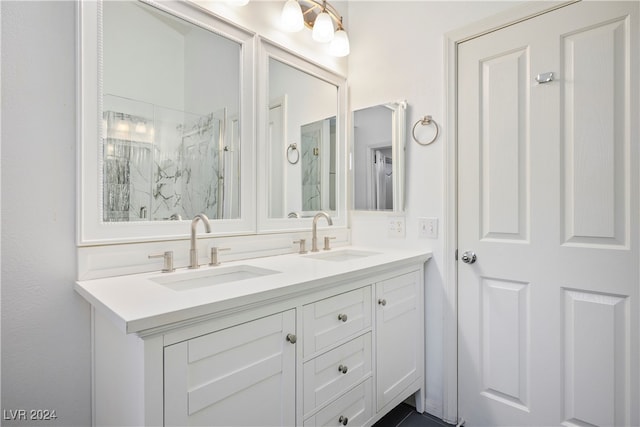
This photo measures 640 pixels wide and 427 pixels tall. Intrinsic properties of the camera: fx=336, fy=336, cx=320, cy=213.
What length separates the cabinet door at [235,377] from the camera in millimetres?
850

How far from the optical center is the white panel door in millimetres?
1301

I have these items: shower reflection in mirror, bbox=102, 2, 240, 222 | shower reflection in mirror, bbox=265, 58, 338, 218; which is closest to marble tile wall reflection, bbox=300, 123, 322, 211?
shower reflection in mirror, bbox=265, 58, 338, 218

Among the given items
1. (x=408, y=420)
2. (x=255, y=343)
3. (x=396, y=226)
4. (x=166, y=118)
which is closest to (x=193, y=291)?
(x=255, y=343)

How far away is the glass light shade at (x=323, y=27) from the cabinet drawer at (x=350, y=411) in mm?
1766

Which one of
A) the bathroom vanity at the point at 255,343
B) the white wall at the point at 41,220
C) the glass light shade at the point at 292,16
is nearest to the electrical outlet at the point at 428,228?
the bathroom vanity at the point at 255,343

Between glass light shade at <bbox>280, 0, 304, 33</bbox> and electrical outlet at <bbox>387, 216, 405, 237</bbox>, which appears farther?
Answer: electrical outlet at <bbox>387, 216, 405, 237</bbox>

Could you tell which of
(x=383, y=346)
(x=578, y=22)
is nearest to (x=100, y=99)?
(x=383, y=346)

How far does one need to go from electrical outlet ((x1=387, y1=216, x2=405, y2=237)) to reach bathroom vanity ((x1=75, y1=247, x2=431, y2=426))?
31 centimetres

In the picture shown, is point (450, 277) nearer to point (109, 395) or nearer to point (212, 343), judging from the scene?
point (212, 343)

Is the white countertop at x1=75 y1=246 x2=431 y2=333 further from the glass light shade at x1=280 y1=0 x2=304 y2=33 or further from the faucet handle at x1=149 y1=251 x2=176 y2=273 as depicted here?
the glass light shade at x1=280 y1=0 x2=304 y2=33

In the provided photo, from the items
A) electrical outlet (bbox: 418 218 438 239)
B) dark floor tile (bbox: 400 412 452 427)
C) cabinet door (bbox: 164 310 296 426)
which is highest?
electrical outlet (bbox: 418 218 438 239)

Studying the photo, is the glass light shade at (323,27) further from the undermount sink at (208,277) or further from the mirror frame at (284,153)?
the undermount sink at (208,277)

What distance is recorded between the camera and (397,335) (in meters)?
1.61

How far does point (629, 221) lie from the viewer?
128cm
